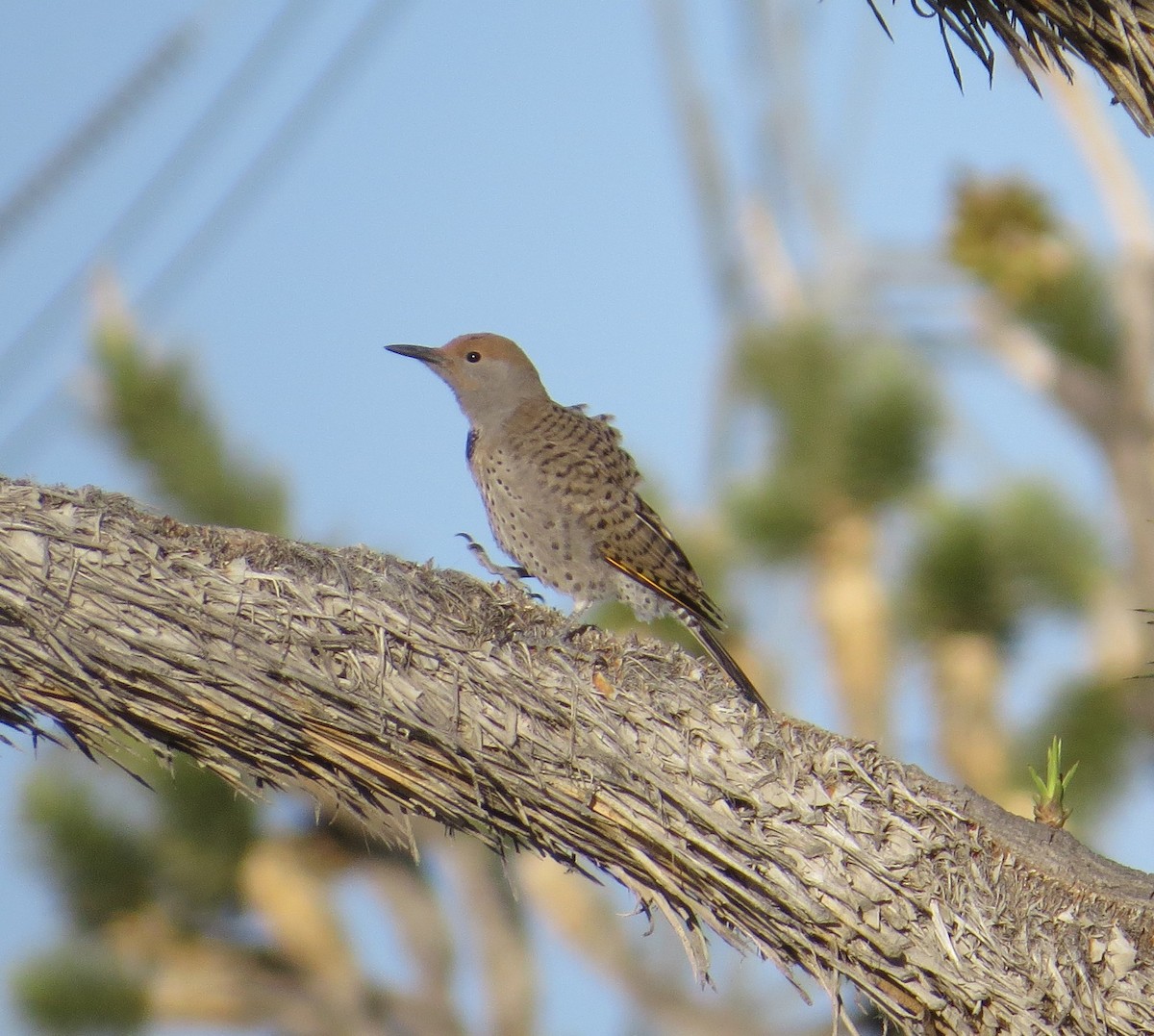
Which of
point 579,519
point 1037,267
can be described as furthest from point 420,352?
point 1037,267

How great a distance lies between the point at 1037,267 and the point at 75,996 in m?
8.05

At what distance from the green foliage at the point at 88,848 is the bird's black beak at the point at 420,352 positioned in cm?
636

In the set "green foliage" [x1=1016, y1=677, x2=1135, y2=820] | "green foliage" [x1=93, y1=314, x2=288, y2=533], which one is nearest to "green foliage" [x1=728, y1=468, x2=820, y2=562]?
"green foliage" [x1=1016, y1=677, x2=1135, y2=820]

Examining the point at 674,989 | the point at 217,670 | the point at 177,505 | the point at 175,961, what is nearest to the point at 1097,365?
the point at 674,989

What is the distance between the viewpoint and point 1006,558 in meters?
A: 10.0

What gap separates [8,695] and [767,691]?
8563mm

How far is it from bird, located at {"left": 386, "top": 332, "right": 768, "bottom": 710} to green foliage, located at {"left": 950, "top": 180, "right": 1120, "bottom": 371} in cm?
561

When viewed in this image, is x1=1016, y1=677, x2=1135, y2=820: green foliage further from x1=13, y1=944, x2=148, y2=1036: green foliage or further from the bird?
x1=13, y1=944, x2=148, y2=1036: green foliage

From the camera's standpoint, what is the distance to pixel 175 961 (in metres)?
11.5

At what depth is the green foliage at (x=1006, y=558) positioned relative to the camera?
998 cm

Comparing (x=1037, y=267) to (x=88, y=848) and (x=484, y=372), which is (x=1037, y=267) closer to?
(x=484, y=372)

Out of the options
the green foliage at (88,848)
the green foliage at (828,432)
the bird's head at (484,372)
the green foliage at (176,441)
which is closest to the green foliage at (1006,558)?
the green foliage at (828,432)

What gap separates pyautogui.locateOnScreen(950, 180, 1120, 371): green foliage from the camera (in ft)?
33.5

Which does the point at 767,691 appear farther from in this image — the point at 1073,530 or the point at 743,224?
the point at 743,224
